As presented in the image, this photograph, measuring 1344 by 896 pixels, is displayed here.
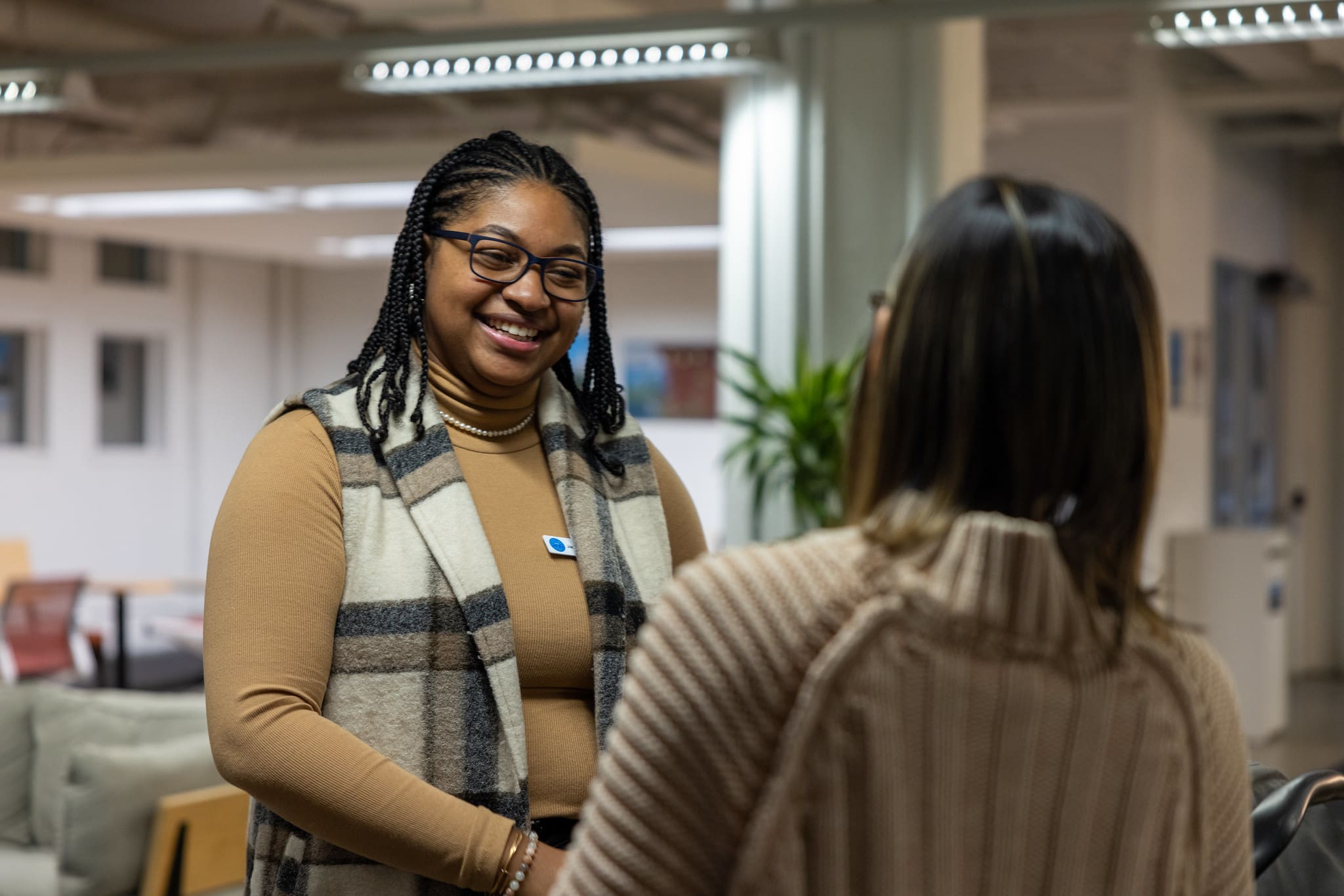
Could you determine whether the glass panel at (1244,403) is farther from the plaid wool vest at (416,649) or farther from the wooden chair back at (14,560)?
the plaid wool vest at (416,649)

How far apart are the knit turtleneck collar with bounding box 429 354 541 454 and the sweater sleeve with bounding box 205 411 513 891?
0.25 metres

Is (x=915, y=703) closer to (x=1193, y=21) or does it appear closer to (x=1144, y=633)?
(x=1144, y=633)

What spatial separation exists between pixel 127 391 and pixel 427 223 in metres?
11.0

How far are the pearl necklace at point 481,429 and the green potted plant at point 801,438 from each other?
11.9ft

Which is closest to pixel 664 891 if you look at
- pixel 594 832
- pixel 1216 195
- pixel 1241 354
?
pixel 594 832

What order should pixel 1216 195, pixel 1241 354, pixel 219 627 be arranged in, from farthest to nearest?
pixel 1241 354
pixel 1216 195
pixel 219 627

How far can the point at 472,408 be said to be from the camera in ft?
5.45

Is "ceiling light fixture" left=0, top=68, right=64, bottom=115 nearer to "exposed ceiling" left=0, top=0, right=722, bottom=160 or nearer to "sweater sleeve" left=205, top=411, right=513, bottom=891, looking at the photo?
"exposed ceiling" left=0, top=0, right=722, bottom=160

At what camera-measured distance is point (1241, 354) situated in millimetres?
10297

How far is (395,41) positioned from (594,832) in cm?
420

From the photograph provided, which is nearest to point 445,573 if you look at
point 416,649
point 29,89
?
point 416,649

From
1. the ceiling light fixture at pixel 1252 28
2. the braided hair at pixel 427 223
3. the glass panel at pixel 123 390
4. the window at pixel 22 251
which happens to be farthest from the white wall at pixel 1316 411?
the braided hair at pixel 427 223

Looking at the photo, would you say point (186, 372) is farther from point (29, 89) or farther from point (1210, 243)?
point (1210, 243)

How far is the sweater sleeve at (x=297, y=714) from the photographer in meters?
1.36
